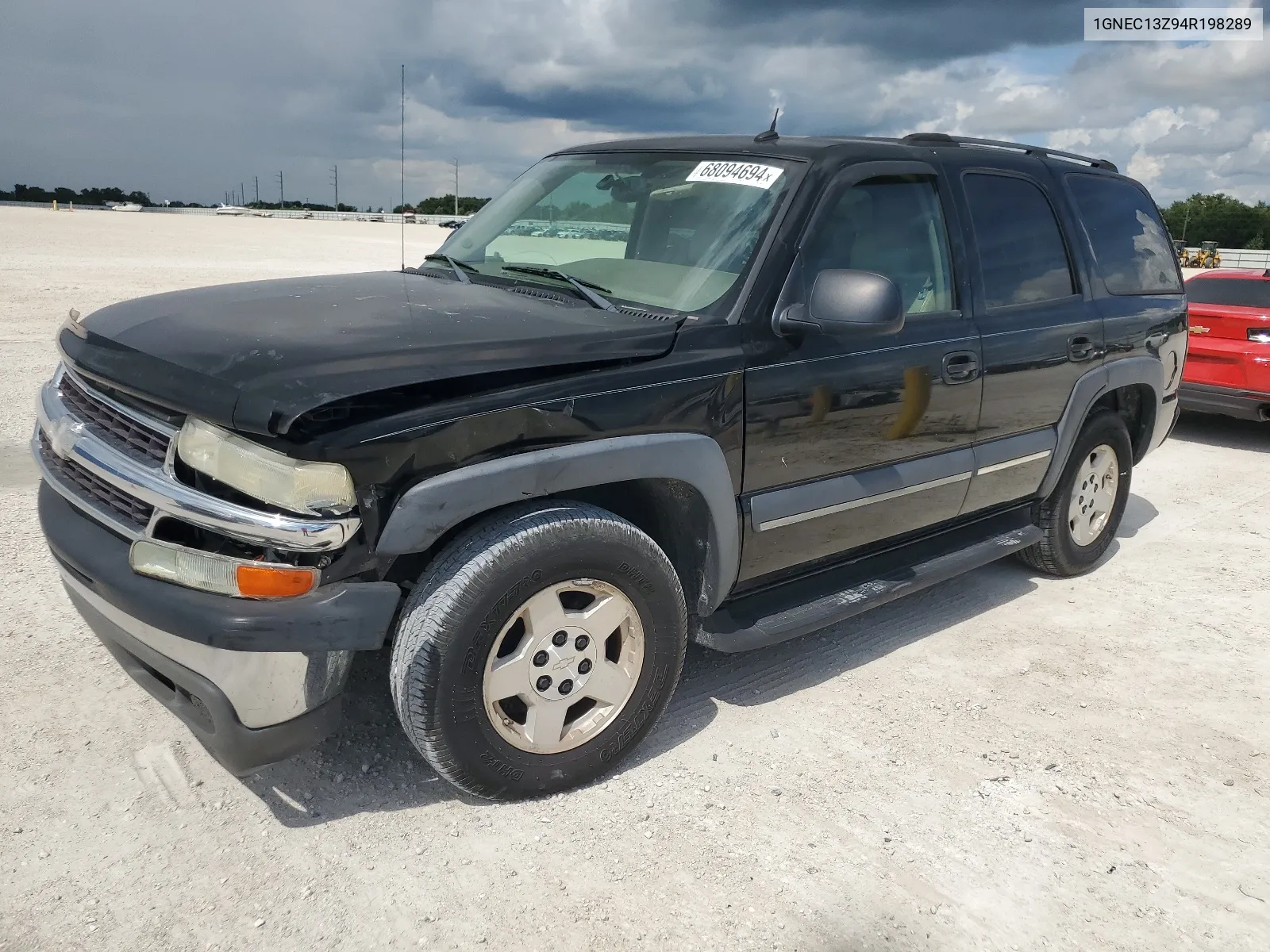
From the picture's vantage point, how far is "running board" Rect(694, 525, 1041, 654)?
3.29 metres

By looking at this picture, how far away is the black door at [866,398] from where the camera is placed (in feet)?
10.7

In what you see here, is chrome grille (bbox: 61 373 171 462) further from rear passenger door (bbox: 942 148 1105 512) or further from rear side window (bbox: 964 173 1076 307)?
rear side window (bbox: 964 173 1076 307)

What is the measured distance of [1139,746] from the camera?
3.46m

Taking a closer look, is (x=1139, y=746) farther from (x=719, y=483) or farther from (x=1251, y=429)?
(x=1251, y=429)

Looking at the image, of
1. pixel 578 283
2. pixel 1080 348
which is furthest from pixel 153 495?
pixel 1080 348

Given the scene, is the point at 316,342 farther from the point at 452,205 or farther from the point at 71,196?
the point at 71,196

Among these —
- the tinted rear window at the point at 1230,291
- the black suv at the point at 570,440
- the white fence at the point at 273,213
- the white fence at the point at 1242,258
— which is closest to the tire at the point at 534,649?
the black suv at the point at 570,440

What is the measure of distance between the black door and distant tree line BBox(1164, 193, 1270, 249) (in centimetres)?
5587

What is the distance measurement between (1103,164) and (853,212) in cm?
236

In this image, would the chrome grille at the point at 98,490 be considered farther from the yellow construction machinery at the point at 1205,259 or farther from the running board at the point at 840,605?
the yellow construction machinery at the point at 1205,259

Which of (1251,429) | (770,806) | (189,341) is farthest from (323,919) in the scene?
(1251,429)

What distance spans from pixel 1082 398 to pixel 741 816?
2.70 metres

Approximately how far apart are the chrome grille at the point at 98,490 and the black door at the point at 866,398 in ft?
5.67

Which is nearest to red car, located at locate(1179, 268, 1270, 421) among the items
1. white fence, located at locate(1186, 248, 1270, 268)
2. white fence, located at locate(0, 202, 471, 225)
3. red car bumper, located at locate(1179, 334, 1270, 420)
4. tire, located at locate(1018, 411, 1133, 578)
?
red car bumper, located at locate(1179, 334, 1270, 420)
